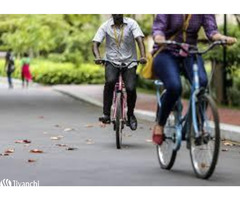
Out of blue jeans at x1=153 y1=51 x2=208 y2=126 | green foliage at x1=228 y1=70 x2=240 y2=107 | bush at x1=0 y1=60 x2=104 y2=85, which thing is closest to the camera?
blue jeans at x1=153 y1=51 x2=208 y2=126

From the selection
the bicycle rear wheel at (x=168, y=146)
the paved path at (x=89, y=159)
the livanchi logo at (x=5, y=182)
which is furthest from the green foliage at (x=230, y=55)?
the livanchi logo at (x=5, y=182)

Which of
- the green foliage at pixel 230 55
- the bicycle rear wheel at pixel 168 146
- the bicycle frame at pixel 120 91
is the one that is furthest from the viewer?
the green foliage at pixel 230 55

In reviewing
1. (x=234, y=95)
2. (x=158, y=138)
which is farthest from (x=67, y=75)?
(x=158, y=138)

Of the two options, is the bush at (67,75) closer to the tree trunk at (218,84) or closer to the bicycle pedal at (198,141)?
the tree trunk at (218,84)

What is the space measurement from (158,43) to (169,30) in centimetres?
26

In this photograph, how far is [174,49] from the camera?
24.2 feet

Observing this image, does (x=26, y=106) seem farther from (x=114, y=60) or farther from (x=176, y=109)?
(x=176, y=109)

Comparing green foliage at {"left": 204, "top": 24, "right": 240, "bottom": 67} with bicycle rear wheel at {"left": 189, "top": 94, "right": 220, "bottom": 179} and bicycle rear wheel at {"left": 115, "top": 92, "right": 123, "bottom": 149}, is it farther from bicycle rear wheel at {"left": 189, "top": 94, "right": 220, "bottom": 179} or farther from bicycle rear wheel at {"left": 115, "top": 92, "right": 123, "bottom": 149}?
bicycle rear wheel at {"left": 189, "top": 94, "right": 220, "bottom": 179}

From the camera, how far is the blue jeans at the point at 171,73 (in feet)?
23.6

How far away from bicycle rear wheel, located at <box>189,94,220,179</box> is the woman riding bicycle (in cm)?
23

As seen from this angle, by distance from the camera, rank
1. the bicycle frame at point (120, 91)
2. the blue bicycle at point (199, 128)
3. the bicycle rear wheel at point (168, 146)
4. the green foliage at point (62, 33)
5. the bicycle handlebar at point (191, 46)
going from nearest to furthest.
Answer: the blue bicycle at point (199, 128), the bicycle handlebar at point (191, 46), the bicycle rear wheel at point (168, 146), the bicycle frame at point (120, 91), the green foliage at point (62, 33)

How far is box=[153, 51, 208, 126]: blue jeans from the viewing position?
7199mm

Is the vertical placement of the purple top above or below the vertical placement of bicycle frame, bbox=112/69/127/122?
above

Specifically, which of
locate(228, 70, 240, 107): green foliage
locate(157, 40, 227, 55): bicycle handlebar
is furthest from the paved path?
locate(228, 70, 240, 107): green foliage
